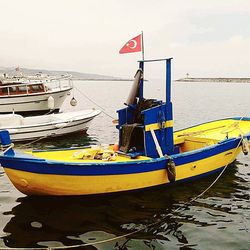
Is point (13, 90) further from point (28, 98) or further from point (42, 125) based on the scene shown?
point (42, 125)

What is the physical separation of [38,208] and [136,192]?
2609 mm

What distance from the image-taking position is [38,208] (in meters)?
8.64

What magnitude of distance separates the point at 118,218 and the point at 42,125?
10093 millimetres

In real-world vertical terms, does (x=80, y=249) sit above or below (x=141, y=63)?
below

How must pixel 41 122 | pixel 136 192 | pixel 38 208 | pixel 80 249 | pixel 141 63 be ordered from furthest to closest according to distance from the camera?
pixel 41 122 < pixel 141 63 < pixel 136 192 < pixel 38 208 < pixel 80 249

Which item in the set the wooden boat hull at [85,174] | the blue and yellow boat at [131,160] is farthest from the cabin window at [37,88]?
the wooden boat hull at [85,174]

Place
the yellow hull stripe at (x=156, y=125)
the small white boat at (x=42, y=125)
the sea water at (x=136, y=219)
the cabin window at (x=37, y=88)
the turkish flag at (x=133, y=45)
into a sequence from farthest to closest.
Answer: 1. the cabin window at (x=37, y=88)
2. the small white boat at (x=42, y=125)
3. the turkish flag at (x=133, y=45)
4. the yellow hull stripe at (x=156, y=125)
5. the sea water at (x=136, y=219)

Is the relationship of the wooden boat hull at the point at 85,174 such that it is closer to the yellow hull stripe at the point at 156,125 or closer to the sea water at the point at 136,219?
the sea water at the point at 136,219

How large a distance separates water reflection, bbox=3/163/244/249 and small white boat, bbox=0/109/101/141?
314 inches

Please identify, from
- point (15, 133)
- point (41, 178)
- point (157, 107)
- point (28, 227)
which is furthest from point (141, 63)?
point (15, 133)

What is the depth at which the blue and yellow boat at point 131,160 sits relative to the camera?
8.09m

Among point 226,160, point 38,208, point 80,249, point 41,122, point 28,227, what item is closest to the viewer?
point 80,249

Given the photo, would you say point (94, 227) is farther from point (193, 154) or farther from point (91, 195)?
point (193, 154)

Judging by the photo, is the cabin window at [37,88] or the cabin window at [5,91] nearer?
the cabin window at [5,91]
